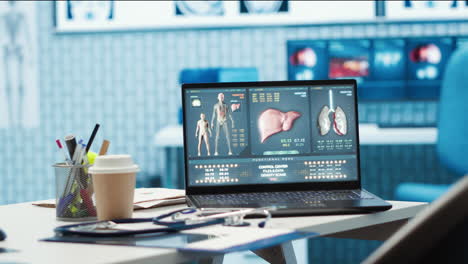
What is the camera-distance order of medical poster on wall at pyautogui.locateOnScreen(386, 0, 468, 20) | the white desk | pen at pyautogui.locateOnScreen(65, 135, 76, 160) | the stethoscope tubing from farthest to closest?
medical poster on wall at pyautogui.locateOnScreen(386, 0, 468, 20)
pen at pyautogui.locateOnScreen(65, 135, 76, 160)
the stethoscope tubing
the white desk

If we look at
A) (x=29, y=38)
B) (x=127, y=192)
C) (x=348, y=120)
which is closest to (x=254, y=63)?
(x=29, y=38)

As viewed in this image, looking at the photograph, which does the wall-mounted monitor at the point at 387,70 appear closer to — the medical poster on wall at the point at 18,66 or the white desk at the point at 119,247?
the medical poster on wall at the point at 18,66

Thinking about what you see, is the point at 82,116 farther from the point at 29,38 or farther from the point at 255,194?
the point at 255,194

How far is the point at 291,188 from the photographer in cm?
141

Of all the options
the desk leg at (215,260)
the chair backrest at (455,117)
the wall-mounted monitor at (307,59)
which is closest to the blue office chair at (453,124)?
the chair backrest at (455,117)

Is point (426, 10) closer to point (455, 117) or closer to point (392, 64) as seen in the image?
point (392, 64)

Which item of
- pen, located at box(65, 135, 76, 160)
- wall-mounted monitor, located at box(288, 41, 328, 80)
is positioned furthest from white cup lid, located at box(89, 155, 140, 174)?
wall-mounted monitor, located at box(288, 41, 328, 80)

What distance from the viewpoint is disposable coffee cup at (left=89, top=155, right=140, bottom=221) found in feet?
3.80

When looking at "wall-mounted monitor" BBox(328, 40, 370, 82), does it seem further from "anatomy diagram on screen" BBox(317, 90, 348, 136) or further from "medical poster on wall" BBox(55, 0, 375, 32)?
"anatomy diagram on screen" BBox(317, 90, 348, 136)

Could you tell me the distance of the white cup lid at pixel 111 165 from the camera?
3.79 ft

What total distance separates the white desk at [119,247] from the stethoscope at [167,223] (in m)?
0.02

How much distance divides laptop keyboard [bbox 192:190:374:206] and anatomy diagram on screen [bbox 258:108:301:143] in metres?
0.12

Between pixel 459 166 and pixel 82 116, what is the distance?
177cm

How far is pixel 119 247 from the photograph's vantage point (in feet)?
3.08
